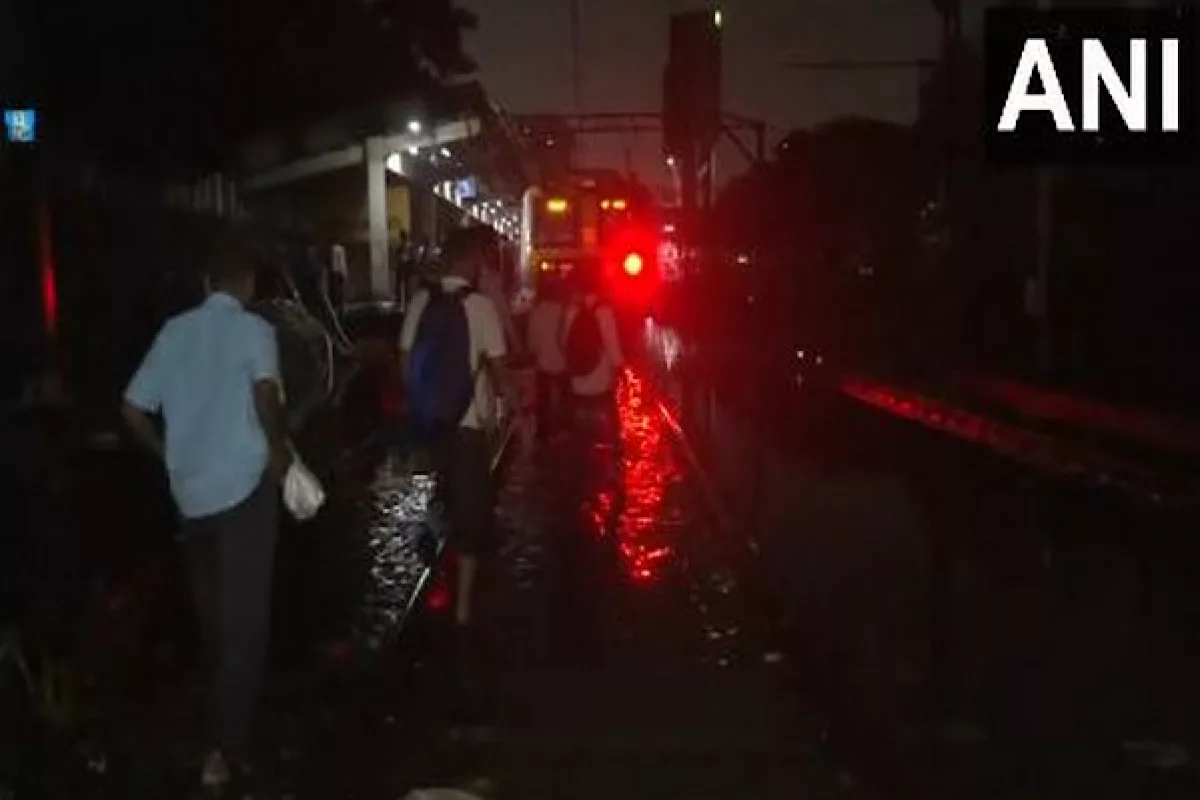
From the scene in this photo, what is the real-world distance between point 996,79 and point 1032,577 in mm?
6125

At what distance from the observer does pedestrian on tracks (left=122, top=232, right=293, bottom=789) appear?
649 cm

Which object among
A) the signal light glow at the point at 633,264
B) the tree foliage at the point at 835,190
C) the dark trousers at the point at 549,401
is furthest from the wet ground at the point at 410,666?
the tree foliage at the point at 835,190

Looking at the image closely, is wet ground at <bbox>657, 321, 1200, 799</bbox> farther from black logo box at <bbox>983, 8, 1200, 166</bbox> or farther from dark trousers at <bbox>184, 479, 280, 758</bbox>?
black logo box at <bbox>983, 8, 1200, 166</bbox>

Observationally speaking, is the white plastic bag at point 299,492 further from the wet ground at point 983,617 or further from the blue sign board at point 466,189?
the blue sign board at point 466,189

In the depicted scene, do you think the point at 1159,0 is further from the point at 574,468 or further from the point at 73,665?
the point at 73,665

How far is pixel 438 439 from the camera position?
9031 mm

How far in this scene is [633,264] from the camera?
38562 mm

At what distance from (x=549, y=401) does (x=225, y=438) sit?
431 inches

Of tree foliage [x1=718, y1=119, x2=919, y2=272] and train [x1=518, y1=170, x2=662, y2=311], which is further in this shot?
tree foliage [x1=718, y1=119, x2=919, y2=272]

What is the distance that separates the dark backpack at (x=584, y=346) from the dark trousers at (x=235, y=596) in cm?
785

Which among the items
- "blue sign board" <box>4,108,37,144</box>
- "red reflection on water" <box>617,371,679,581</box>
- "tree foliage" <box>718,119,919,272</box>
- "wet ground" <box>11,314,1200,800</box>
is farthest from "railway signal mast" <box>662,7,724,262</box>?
"tree foliage" <box>718,119,919,272</box>

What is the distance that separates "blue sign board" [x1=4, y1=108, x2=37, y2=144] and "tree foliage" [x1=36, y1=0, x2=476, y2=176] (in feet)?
2.08

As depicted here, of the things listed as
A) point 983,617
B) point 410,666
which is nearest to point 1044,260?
point 983,617

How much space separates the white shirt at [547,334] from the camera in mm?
16666
